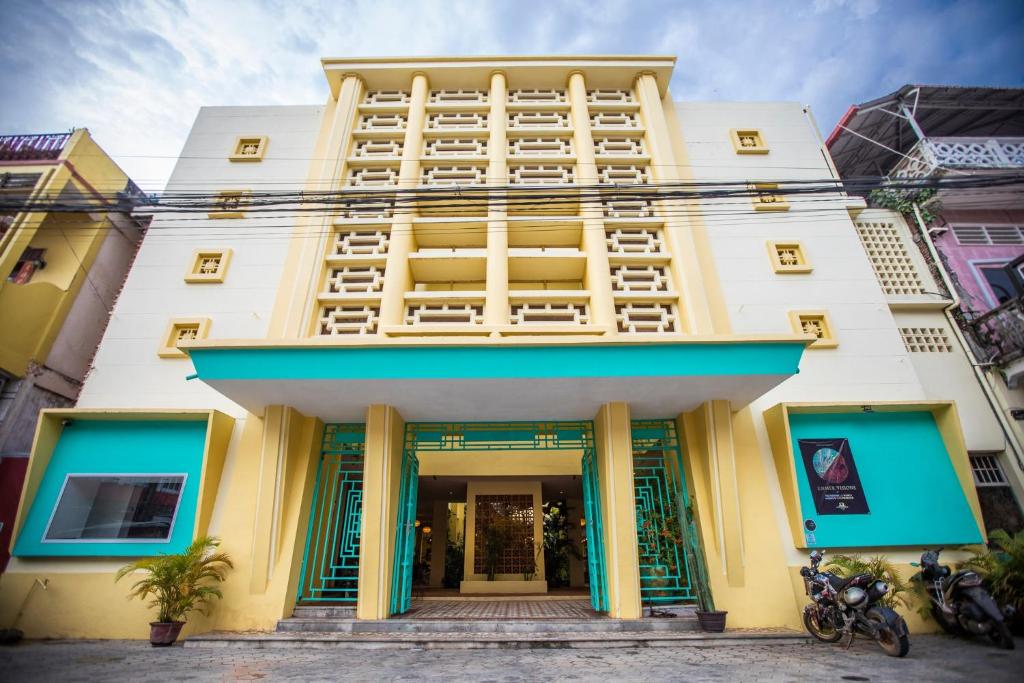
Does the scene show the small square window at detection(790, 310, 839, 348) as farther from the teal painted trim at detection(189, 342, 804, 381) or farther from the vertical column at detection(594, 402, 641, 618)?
the vertical column at detection(594, 402, 641, 618)

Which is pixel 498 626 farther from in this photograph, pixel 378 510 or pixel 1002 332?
pixel 1002 332

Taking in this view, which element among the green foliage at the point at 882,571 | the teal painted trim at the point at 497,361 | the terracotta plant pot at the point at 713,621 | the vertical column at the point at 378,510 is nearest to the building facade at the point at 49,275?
the teal painted trim at the point at 497,361

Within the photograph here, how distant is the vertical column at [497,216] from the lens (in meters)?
7.96

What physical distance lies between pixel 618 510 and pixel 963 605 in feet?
12.6

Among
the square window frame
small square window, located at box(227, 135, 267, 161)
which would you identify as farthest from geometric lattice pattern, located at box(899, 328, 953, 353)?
small square window, located at box(227, 135, 267, 161)

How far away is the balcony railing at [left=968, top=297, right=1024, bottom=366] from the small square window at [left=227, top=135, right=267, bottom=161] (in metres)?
14.7

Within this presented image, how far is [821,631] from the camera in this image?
5.58 meters

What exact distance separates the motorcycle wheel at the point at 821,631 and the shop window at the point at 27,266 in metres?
14.2

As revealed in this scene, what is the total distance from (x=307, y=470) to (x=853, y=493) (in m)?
8.09

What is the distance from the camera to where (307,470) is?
7363 mm

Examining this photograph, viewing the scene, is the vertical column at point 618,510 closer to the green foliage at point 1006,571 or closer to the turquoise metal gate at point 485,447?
the turquoise metal gate at point 485,447

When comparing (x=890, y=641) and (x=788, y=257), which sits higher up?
(x=788, y=257)

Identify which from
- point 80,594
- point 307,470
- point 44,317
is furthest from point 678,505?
point 44,317

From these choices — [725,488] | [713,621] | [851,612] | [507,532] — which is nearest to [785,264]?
[725,488]
